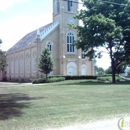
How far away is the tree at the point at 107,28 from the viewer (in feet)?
91.9

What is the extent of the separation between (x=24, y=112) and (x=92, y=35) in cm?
2197

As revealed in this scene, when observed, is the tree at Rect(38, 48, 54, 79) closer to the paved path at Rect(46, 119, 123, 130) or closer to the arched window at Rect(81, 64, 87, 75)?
the arched window at Rect(81, 64, 87, 75)

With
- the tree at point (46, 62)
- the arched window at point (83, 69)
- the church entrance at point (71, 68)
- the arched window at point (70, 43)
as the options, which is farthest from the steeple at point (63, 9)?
the tree at point (46, 62)

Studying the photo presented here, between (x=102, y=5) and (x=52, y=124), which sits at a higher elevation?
(x=102, y=5)

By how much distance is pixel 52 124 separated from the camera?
7.20 metres

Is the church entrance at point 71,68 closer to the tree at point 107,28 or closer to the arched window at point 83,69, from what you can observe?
the arched window at point 83,69

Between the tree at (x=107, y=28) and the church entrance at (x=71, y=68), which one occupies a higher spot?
the tree at (x=107, y=28)

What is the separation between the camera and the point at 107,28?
28.5 meters

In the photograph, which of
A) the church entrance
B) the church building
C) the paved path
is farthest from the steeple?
the paved path

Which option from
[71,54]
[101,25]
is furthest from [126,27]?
[71,54]

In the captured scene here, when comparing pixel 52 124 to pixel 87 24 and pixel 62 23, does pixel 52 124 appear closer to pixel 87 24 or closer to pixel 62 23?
pixel 87 24

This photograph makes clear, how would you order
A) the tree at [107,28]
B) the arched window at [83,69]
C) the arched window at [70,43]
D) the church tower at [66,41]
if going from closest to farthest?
the tree at [107,28]
the church tower at [66,41]
the arched window at [70,43]
the arched window at [83,69]

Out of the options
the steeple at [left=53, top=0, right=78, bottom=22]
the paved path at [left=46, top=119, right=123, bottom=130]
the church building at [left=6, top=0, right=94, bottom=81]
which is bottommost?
the paved path at [left=46, top=119, right=123, bottom=130]

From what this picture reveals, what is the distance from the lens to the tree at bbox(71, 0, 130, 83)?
91.9 ft
